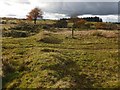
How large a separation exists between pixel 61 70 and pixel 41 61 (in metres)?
4.33

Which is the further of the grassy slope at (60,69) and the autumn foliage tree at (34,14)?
the autumn foliage tree at (34,14)

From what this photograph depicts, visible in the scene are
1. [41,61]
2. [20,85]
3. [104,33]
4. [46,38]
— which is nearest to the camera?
[20,85]

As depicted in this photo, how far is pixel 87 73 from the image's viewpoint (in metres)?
44.6

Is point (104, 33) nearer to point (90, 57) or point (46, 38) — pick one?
point (46, 38)

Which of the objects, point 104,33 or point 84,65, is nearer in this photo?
point 84,65

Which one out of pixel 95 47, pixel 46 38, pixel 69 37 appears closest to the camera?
pixel 95 47

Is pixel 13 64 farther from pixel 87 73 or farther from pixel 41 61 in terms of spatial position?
pixel 87 73

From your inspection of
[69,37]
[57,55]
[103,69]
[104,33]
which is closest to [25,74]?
[57,55]

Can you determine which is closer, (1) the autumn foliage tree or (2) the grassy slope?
(2) the grassy slope

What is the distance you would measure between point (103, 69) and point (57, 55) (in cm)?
796

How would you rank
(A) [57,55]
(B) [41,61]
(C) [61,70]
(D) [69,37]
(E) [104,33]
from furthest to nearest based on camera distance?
(E) [104,33], (D) [69,37], (A) [57,55], (B) [41,61], (C) [61,70]

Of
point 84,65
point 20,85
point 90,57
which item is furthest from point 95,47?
point 20,85

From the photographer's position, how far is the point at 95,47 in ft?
210

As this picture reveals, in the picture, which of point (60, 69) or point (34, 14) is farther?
point (34, 14)
